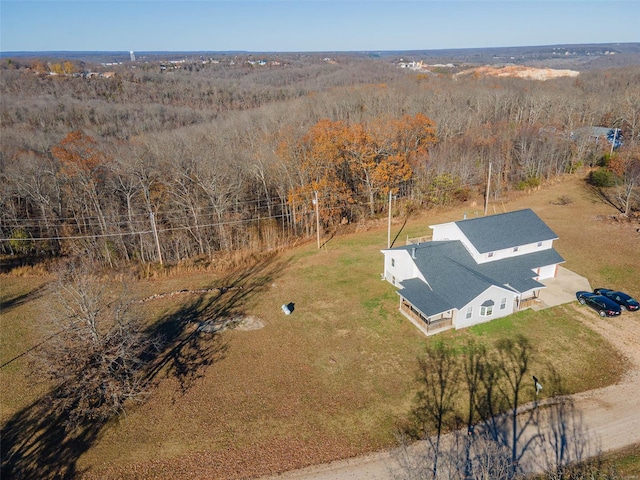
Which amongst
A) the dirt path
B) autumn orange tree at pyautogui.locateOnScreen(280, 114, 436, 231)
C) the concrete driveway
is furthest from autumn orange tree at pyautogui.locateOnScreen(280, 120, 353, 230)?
the dirt path

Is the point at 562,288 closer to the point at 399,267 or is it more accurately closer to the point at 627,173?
the point at 399,267

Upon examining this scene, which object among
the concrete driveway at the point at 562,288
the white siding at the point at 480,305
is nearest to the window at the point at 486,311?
the white siding at the point at 480,305

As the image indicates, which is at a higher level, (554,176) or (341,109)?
(341,109)

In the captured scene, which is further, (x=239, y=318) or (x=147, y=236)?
(x=147, y=236)

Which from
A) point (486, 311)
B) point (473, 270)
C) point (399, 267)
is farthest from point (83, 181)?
point (486, 311)

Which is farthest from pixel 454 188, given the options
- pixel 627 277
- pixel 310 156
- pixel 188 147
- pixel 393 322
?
pixel 188 147

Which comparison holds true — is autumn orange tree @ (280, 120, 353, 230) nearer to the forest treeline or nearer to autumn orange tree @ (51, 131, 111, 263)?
the forest treeline

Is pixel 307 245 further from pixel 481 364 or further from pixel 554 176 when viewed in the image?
pixel 554 176
